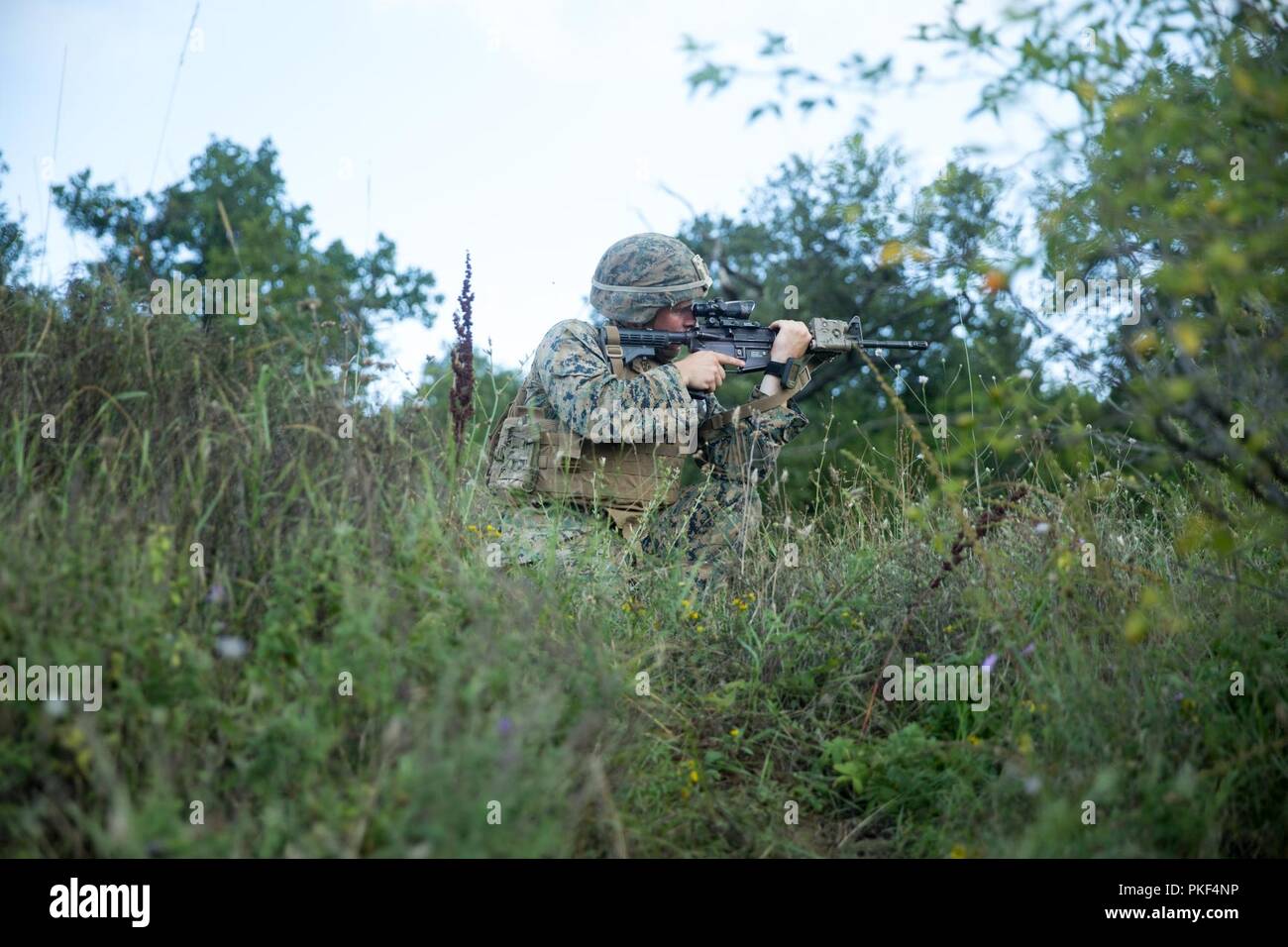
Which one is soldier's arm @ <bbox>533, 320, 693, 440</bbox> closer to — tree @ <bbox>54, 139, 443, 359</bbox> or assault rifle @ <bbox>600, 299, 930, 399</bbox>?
assault rifle @ <bbox>600, 299, 930, 399</bbox>

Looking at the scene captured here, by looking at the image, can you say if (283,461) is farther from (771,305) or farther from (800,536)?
(771,305)

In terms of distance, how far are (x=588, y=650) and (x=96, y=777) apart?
1.44 meters

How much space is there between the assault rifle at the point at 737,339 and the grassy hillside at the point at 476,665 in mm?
1388

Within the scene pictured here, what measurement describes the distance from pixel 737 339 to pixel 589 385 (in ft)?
3.12

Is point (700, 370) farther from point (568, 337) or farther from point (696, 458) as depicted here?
point (696, 458)

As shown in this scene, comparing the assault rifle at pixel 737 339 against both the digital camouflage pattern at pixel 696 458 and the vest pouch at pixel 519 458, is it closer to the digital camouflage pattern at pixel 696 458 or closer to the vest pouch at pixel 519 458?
the digital camouflage pattern at pixel 696 458

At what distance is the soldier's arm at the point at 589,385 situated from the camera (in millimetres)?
5359

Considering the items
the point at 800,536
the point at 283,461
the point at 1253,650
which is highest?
the point at 283,461

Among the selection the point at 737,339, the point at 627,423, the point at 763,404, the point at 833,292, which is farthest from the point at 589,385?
the point at 833,292

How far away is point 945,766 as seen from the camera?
3.70 meters

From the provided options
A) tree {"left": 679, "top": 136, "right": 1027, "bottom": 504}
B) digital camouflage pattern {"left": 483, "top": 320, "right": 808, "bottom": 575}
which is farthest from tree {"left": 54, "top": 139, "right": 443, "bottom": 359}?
digital camouflage pattern {"left": 483, "top": 320, "right": 808, "bottom": 575}

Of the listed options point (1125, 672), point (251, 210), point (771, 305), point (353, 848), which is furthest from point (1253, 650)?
point (251, 210)

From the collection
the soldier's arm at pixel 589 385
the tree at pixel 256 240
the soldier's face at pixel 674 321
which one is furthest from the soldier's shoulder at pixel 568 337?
the tree at pixel 256 240

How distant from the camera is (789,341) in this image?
5840mm
